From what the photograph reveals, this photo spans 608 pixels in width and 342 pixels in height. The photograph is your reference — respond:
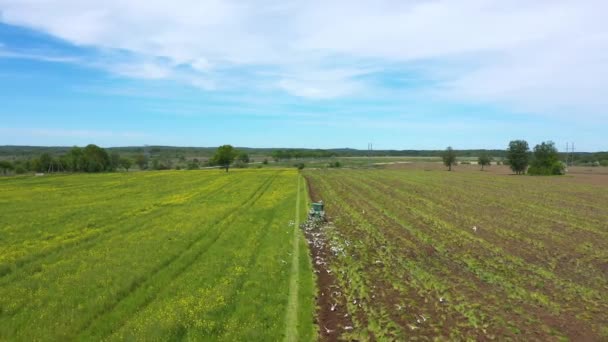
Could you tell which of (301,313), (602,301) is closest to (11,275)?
(301,313)

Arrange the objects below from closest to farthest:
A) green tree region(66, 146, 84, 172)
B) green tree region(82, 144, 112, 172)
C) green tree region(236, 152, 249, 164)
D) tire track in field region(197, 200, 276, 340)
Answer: tire track in field region(197, 200, 276, 340)
green tree region(66, 146, 84, 172)
green tree region(82, 144, 112, 172)
green tree region(236, 152, 249, 164)

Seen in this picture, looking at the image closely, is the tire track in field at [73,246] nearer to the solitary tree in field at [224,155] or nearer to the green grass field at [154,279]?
the green grass field at [154,279]

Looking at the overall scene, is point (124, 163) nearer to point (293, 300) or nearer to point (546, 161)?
point (546, 161)

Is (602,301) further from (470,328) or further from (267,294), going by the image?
(267,294)

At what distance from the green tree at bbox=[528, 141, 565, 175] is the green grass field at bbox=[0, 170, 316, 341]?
9593 cm

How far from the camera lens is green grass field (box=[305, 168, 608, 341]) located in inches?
392

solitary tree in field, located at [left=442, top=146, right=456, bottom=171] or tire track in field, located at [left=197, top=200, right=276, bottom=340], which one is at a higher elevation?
solitary tree in field, located at [left=442, top=146, right=456, bottom=171]

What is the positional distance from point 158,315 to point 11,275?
24.3 ft

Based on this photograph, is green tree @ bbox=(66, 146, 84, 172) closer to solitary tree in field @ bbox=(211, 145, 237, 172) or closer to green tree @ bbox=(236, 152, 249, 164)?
solitary tree in field @ bbox=(211, 145, 237, 172)

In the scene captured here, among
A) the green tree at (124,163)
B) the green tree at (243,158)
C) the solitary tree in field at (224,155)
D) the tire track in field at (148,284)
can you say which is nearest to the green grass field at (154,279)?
the tire track in field at (148,284)

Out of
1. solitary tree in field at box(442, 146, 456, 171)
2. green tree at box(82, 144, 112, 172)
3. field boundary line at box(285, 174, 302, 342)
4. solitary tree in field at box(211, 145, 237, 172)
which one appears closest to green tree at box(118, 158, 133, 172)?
green tree at box(82, 144, 112, 172)

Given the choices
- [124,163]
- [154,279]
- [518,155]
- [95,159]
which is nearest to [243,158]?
[124,163]

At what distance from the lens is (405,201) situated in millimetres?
36969

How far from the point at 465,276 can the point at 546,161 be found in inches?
4058
